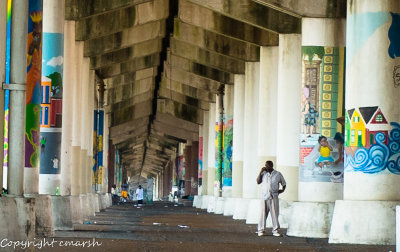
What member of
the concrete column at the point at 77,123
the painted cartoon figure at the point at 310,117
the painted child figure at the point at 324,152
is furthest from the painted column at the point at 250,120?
the painted child figure at the point at 324,152

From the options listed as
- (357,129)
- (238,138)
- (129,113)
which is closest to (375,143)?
(357,129)

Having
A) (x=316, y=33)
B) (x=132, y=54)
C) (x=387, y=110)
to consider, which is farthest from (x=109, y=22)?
(x=387, y=110)

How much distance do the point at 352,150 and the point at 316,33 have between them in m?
5.66

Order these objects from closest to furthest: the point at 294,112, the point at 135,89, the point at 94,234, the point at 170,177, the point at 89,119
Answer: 1. the point at 94,234
2. the point at 294,112
3. the point at 89,119
4. the point at 135,89
5. the point at 170,177

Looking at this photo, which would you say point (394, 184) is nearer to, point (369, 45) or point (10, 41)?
point (369, 45)

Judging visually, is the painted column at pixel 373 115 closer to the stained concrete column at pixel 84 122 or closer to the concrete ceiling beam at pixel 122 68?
the stained concrete column at pixel 84 122

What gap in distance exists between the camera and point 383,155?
70.2 ft

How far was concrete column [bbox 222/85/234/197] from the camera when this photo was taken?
47125 millimetres

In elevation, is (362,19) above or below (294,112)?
above

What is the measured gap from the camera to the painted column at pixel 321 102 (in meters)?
26.0

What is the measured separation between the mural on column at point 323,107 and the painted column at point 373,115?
440 centimetres

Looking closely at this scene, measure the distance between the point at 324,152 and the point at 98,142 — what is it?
102 ft

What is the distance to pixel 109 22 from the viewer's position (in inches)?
1518

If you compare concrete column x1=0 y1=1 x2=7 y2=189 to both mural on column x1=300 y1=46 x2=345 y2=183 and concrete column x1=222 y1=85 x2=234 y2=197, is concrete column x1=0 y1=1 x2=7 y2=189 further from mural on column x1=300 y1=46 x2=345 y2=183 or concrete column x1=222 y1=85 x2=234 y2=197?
concrete column x1=222 y1=85 x2=234 y2=197
